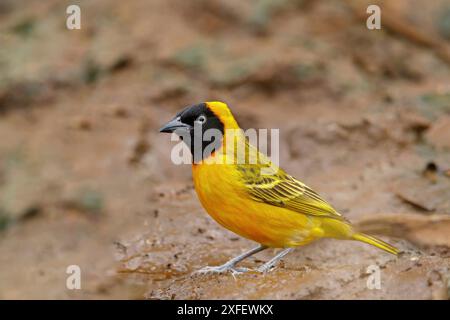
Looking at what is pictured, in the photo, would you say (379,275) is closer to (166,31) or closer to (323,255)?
(323,255)

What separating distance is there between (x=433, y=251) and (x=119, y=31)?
21.4 ft

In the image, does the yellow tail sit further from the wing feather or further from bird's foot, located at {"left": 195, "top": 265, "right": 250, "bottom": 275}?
bird's foot, located at {"left": 195, "top": 265, "right": 250, "bottom": 275}

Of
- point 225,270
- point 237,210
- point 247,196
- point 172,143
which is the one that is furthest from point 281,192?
point 172,143

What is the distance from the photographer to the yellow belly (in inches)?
204

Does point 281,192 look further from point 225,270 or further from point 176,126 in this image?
point 176,126

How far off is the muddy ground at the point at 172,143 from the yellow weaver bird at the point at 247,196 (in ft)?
0.94

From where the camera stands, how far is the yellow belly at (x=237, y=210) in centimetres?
518

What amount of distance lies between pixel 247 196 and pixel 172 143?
3939 mm

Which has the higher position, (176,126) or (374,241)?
(176,126)

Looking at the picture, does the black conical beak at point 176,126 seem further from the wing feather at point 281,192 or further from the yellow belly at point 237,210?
the wing feather at point 281,192

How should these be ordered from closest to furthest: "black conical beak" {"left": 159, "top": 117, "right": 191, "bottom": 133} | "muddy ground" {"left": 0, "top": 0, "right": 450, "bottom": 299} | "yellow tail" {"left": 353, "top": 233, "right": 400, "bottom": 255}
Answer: "black conical beak" {"left": 159, "top": 117, "right": 191, "bottom": 133} < "yellow tail" {"left": 353, "top": 233, "right": 400, "bottom": 255} < "muddy ground" {"left": 0, "top": 0, "right": 450, "bottom": 299}

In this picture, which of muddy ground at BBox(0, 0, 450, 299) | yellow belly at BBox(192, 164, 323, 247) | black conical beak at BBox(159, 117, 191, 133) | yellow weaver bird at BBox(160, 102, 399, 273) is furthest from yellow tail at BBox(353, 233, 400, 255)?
black conical beak at BBox(159, 117, 191, 133)

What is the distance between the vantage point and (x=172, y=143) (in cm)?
909

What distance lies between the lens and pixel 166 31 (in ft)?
35.8
